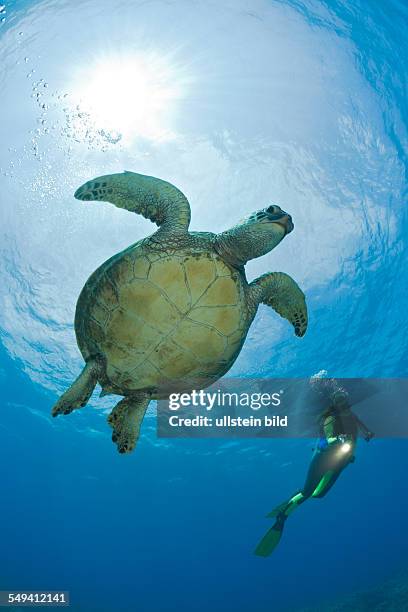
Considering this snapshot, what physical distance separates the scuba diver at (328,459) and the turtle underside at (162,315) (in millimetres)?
6962

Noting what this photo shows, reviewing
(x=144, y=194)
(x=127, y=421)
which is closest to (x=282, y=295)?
(x=144, y=194)

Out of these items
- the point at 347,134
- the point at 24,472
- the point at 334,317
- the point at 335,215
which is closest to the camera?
the point at 347,134

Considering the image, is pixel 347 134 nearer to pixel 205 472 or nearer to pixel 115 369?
pixel 115 369

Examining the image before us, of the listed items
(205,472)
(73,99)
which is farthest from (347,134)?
(205,472)

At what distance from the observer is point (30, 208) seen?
13.8 m

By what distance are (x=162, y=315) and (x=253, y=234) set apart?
1.48m

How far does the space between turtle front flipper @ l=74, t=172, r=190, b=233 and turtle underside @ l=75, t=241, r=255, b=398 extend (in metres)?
0.49

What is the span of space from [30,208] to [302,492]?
12.4 m

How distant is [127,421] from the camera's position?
5840mm

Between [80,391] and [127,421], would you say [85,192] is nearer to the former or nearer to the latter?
[80,391]

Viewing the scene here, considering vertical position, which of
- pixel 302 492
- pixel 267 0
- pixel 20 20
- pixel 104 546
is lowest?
pixel 302 492

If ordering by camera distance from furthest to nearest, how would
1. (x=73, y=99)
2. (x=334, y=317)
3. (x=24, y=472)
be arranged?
(x=24, y=472)
(x=334, y=317)
(x=73, y=99)

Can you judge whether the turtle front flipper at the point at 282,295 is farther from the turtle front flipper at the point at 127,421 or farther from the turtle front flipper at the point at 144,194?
the turtle front flipper at the point at 127,421

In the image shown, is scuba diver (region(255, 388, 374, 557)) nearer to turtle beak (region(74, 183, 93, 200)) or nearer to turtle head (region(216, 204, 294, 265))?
turtle head (region(216, 204, 294, 265))
